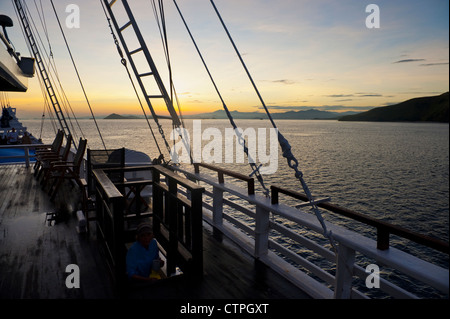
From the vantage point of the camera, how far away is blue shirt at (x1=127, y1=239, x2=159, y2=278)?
Result: 130 inches

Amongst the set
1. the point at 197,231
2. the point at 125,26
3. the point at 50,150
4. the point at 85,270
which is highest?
the point at 125,26

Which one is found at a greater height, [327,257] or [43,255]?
[327,257]

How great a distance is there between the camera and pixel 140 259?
336 centimetres

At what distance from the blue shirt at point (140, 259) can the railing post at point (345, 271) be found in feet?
6.46

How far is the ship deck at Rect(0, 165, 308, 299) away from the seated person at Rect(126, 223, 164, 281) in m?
0.26

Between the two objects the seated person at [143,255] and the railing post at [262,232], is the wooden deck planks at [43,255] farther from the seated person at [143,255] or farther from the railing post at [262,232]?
the railing post at [262,232]

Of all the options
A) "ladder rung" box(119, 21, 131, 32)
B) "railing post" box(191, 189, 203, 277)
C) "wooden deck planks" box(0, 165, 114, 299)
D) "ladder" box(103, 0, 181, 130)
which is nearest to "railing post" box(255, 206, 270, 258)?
"railing post" box(191, 189, 203, 277)

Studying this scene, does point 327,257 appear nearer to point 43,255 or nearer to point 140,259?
point 140,259

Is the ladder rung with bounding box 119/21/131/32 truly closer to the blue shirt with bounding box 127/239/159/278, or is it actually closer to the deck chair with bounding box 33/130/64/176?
the blue shirt with bounding box 127/239/159/278

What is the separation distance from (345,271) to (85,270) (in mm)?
2814

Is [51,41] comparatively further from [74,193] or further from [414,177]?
[414,177]

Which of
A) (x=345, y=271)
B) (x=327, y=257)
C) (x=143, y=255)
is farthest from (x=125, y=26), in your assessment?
(x=345, y=271)

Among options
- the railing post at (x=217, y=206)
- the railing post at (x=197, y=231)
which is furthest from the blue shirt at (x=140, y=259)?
the railing post at (x=217, y=206)
